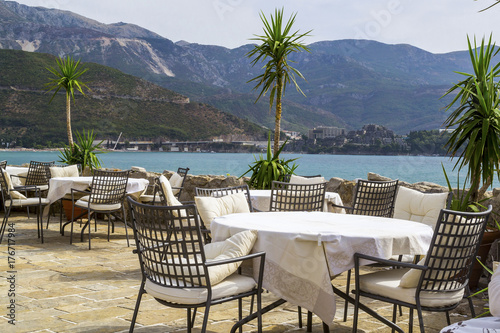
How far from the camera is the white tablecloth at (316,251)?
2.55m

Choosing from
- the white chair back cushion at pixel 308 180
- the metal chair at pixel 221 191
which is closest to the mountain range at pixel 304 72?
the white chair back cushion at pixel 308 180

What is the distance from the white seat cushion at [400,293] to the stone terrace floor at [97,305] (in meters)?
0.64

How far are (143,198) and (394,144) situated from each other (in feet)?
60.7

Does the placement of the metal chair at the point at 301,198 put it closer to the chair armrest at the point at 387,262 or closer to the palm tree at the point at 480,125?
the palm tree at the point at 480,125

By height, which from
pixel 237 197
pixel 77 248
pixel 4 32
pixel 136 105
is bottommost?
pixel 77 248

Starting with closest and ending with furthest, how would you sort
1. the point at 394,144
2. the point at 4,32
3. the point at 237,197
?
the point at 237,197, the point at 394,144, the point at 4,32

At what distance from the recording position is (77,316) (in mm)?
3236

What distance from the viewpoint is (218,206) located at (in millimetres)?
3551

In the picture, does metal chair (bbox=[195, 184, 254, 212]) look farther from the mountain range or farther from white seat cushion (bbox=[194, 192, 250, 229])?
the mountain range

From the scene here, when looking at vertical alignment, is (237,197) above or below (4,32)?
below

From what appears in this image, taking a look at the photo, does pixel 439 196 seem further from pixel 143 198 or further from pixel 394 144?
pixel 394 144

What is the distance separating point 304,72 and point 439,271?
87183 mm

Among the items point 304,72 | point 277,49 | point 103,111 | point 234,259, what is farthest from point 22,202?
point 304,72

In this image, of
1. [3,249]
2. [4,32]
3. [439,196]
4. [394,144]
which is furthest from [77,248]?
[4,32]
